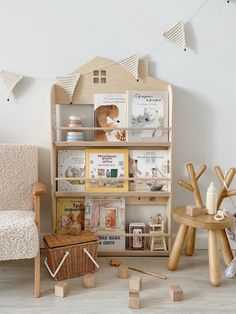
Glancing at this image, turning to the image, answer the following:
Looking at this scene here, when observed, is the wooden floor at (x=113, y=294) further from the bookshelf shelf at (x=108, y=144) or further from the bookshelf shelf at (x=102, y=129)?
the bookshelf shelf at (x=108, y=144)

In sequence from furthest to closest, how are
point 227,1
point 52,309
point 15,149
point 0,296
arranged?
1. point 227,1
2. point 15,149
3. point 0,296
4. point 52,309

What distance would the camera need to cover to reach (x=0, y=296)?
1.97 metres

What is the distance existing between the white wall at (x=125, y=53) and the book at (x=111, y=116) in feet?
0.97

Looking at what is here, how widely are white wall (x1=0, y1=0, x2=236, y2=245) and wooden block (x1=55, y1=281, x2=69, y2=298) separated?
0.76 metres

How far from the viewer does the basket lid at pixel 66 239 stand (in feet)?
7.13

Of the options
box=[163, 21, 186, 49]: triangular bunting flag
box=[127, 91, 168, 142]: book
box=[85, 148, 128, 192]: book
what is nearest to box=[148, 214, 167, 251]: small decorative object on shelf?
box=[85, 148, 128, 192]: book

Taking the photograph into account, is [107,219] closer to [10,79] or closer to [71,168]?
[71,168]

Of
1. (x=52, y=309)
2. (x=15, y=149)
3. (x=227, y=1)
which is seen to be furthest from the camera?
(x=227, y=1)

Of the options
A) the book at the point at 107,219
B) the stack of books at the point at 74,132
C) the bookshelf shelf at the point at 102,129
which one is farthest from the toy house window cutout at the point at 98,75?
the book at the point at 107,219

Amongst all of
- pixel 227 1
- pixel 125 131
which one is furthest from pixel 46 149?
pixel 227 1

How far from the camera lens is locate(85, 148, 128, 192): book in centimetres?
255

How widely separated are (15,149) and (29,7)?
0.94 metres

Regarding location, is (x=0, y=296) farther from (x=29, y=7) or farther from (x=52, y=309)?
(x=29, y=7)

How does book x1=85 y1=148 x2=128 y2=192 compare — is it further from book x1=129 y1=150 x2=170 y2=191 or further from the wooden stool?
the wooden stool
